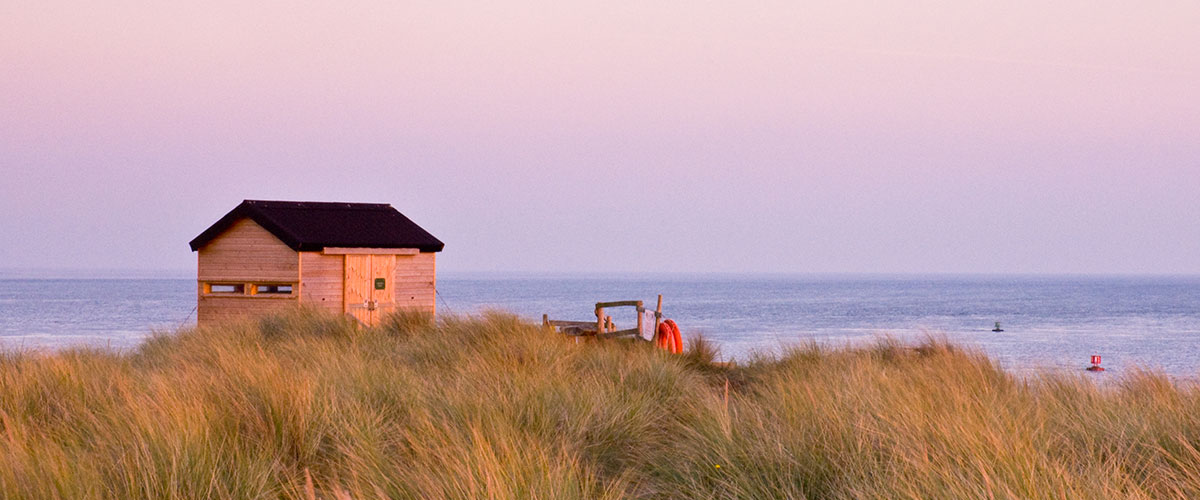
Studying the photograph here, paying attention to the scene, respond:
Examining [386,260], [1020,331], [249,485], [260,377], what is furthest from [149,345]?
[1020,331]

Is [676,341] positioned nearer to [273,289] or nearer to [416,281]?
[416,281]

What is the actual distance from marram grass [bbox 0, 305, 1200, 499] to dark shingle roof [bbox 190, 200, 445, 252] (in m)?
8.71

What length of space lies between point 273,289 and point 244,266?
0.85 m

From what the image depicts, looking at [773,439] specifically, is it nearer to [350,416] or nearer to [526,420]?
[526,420]

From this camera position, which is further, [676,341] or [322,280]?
[322,280]

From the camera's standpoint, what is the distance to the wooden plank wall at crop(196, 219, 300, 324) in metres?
18.3

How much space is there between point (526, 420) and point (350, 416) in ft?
3.98

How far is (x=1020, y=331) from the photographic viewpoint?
5088 centimetres

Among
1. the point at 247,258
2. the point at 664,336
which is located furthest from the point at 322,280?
the point at 664,336

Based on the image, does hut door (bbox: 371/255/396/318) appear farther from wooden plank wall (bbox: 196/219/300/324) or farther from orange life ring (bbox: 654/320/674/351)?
orange life ring (bbox: 654/320/674/351)

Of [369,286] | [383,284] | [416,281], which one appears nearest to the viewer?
[369,286]

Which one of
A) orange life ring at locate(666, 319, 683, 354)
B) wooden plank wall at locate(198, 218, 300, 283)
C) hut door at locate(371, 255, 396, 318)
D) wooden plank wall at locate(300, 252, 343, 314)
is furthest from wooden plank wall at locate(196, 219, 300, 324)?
orange life ring at locate(666, 319, 683, 354)

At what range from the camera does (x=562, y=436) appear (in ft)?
22.2

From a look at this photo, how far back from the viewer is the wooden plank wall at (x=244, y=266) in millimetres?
18266
